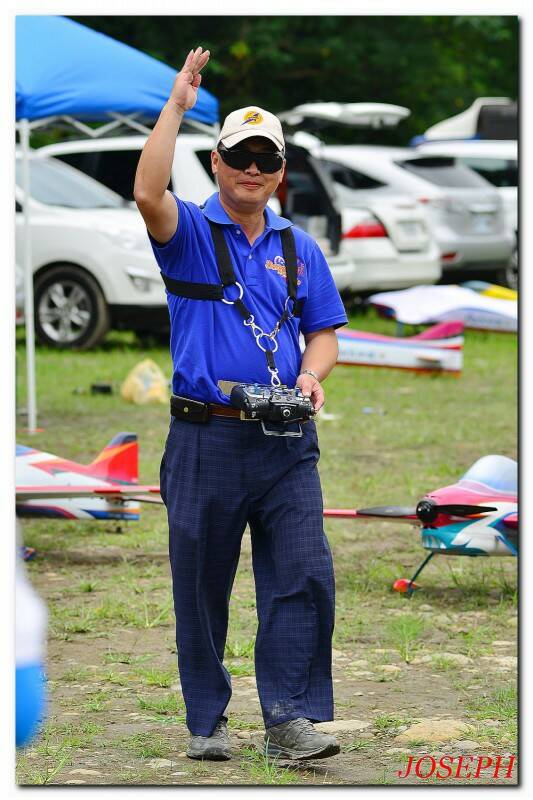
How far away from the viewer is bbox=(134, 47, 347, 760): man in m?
4.07

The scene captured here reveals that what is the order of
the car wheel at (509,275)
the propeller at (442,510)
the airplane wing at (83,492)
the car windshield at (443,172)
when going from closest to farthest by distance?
the propeller at (442,510) → the airplane wing at (83,492) → the car windshield at (443,172) → the car wheel at (509,275)

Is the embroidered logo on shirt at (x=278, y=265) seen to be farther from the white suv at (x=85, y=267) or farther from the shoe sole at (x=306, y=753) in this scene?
the white suv at (x=85, y=267)

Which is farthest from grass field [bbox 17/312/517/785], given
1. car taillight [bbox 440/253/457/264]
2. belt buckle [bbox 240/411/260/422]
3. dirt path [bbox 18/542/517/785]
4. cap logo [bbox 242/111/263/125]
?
car taillight [bbox 440/253/457/264]

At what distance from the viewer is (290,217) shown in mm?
16031

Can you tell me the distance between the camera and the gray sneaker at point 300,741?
411 centimetres

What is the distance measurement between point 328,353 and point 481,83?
23170 millimetres

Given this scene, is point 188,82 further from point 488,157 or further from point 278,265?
point 488,157

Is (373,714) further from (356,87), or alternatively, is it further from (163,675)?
(356,87)

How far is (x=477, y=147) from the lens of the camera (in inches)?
776

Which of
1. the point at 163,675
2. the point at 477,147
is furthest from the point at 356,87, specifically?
the point at 163,675

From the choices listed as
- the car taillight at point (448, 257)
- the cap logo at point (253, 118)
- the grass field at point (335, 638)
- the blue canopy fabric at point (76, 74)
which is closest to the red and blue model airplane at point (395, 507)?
the grass field at point (335, 638)

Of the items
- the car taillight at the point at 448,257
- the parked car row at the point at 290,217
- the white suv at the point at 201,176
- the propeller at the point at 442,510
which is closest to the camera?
the propeller at the point at 442,510

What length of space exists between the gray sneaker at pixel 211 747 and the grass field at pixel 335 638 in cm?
4

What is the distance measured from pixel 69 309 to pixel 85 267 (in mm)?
490
